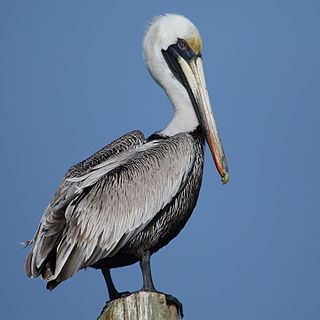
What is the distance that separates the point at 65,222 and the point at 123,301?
58.6 inches

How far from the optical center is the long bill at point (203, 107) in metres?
8.67

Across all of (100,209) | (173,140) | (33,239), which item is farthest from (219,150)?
(33,239)

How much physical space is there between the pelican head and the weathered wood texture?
97.5 inches

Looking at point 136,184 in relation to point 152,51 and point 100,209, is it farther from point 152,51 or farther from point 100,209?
point 152,51

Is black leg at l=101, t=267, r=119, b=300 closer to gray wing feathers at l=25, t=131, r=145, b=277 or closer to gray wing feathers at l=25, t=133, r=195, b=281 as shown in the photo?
gray wing feathers at l=25, t=133, r=195, b=281

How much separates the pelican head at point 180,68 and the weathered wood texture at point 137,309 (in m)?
2.48

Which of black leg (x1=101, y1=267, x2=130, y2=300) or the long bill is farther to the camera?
the long bill

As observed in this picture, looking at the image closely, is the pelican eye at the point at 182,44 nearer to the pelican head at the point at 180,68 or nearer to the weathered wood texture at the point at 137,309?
the pelican head at the point at 180,68

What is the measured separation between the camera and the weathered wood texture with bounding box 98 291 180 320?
22.0 feet

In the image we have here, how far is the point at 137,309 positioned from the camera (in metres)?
6.72


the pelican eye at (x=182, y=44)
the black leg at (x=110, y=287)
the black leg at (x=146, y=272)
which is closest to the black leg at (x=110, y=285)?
the black leg at (x=110, y=287)

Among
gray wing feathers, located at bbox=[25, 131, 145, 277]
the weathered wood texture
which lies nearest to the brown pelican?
gray wing feathers, located at bbox=[25, 131, 145, 277]

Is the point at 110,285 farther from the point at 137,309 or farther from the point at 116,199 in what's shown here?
the point at 137,309

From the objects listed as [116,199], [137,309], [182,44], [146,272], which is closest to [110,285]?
[146,272]
